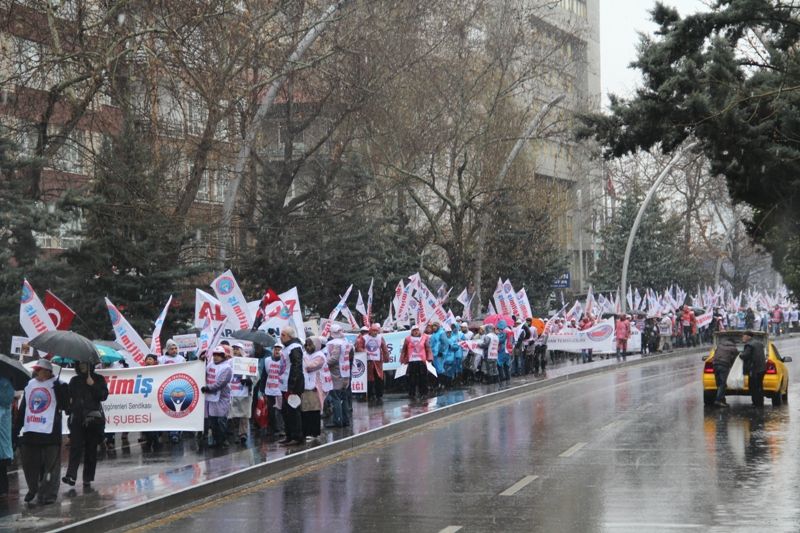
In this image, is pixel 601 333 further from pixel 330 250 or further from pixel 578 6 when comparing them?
pixel 578 6

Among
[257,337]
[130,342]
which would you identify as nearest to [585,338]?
[257,337]

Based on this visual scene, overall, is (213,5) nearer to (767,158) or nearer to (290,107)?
(767,158)

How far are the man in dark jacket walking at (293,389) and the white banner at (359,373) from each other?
6350 mm

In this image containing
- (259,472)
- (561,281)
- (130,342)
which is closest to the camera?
(259,472)

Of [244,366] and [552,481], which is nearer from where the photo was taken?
[552,481]

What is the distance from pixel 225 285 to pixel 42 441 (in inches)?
310

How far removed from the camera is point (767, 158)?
66.4ft

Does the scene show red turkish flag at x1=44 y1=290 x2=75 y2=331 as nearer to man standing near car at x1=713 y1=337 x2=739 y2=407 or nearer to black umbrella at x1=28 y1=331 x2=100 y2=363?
black umbrella at x1=28 y1=331 x2=100 y2=363

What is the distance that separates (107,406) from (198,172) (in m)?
10.1

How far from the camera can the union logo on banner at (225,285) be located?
67.2 feet

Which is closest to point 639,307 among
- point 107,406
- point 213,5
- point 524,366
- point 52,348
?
point 524,366

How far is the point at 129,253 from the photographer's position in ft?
85.4

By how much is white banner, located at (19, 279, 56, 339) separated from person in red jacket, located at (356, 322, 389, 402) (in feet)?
27.5

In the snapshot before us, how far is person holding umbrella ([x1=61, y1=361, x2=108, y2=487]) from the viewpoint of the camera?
13672mm
